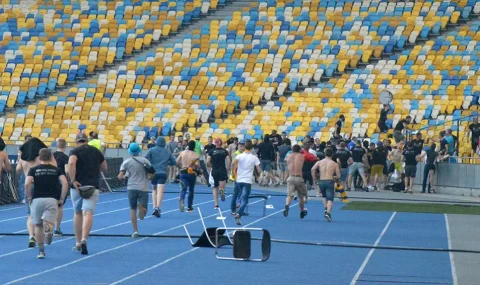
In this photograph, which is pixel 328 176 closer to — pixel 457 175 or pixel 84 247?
pixel 84 247

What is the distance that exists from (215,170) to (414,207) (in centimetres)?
628

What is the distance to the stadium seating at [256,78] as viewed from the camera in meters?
46.3

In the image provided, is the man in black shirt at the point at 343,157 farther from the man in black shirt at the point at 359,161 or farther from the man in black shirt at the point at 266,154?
the man in black shirt at the point at 266,154

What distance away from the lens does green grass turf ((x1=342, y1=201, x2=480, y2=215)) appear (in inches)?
1205

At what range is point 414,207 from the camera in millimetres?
32125

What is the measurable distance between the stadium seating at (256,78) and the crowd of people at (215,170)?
3.40 meters

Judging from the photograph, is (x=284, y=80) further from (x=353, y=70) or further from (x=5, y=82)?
(x=5, y=82)

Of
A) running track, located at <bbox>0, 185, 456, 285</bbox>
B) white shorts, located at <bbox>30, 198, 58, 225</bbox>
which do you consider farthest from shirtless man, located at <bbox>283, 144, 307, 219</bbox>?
white shorts, located at <bbox>30, 198, 58, 225</bbox>

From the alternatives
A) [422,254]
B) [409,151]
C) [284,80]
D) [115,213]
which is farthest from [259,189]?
[422,254]

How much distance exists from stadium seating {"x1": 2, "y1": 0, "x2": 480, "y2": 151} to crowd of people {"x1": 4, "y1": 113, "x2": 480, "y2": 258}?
340 centimetres

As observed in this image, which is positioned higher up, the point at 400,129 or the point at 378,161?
the point at 400,129

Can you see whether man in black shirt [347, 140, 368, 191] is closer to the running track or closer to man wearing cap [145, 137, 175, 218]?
the running track

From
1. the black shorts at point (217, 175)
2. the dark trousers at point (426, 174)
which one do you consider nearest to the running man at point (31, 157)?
the black shorts at point (217, 175)

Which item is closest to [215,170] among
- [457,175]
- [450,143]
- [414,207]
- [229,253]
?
[414,207]
